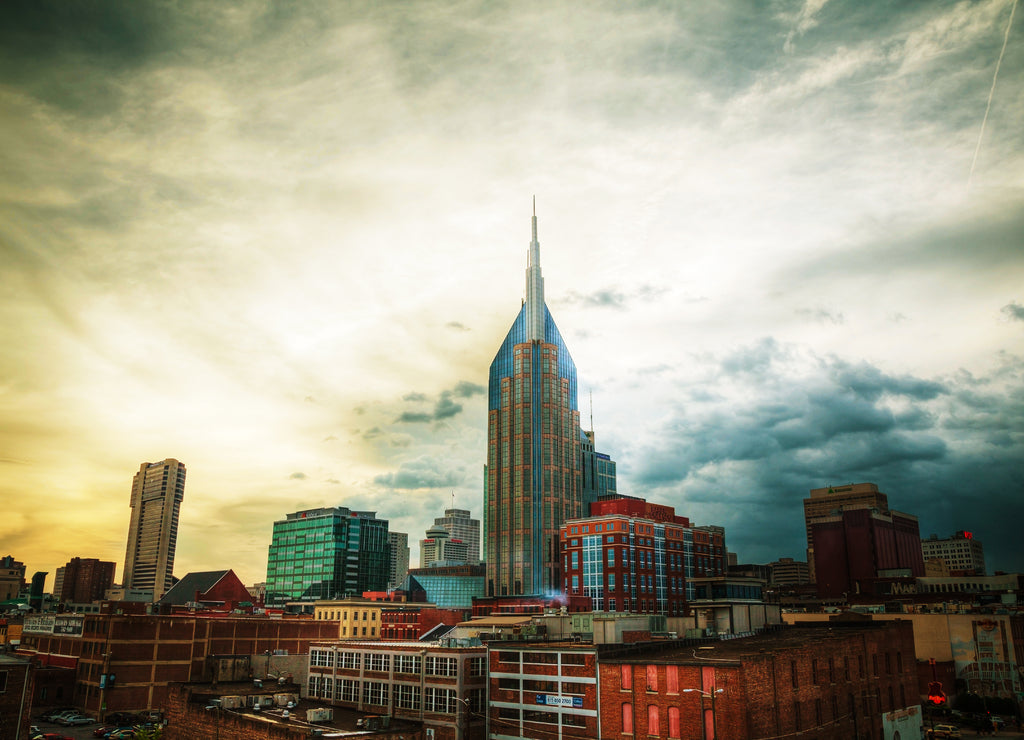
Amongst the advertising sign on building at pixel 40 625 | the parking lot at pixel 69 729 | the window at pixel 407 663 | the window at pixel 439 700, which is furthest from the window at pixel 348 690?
the advertising sign on building at pixel 40 625

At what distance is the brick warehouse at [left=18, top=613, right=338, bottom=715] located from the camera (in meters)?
109

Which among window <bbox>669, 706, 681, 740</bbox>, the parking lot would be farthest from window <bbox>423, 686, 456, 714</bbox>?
the parking lot

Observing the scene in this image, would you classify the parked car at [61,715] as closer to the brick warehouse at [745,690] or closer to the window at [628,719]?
the brick warehouse at [745,690]

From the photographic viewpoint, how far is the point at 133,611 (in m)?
123

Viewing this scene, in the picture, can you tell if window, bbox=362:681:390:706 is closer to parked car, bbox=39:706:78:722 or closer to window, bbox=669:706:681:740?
window, bbox=669:706:681:740

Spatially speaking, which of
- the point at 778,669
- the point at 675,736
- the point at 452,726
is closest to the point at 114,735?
the point at 452,726

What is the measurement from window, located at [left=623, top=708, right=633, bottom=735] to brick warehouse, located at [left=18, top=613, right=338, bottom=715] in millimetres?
58049

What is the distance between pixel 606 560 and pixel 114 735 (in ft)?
429

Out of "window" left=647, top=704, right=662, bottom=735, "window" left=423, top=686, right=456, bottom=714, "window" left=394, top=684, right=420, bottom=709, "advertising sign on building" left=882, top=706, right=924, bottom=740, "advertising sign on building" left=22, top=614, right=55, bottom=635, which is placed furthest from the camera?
"advertising sign on building" left=22, top=614, right=55, bottom=635

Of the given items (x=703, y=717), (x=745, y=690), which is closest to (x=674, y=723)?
(x=703, y=717)

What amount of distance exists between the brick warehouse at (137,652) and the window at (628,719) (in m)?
58.0

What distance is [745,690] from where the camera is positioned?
Answer: 58594 mm

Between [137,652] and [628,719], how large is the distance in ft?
273

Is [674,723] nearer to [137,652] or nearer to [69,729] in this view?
[69,729]
